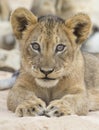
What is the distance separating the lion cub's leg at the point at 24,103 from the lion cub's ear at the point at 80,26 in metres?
0.62

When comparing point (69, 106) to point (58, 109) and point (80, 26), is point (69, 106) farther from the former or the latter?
point (80, 26)

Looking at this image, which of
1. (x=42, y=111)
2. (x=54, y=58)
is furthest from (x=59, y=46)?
(x=42, y=111)

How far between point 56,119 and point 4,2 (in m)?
11.6

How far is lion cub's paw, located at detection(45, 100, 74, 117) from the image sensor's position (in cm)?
457

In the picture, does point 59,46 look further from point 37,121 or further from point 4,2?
point 4,2

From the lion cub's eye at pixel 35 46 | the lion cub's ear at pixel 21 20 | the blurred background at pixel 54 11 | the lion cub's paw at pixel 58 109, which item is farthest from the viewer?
the blurred background at pixel 54 11

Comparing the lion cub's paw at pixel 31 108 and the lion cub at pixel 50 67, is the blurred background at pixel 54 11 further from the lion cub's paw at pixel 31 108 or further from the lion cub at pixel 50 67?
the lion cub's paw at pixel 31 108

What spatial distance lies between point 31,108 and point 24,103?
0.13 meters

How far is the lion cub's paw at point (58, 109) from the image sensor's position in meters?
4.57

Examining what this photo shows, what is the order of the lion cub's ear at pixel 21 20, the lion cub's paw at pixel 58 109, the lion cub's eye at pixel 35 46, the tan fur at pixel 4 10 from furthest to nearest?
the tan fur at pixel 4 10, the lion cub's ear at pixel 21 20, the lion cub's eye at pixel 35 46, the lion cub's paw at pixel 58 109

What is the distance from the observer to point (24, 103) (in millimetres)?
4758

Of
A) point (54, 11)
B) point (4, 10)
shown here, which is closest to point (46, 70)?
point (54, 11)

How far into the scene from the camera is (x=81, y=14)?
5105mm

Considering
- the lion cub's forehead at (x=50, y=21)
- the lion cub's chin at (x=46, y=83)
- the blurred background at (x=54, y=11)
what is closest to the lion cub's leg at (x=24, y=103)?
the lion cub's chin at (x=46, y=83)
